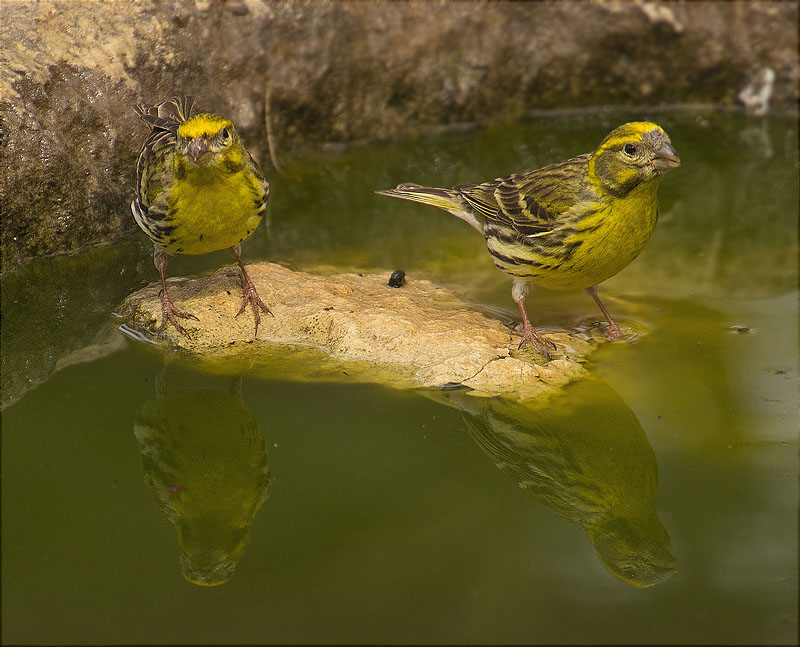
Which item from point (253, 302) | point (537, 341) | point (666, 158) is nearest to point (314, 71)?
point (253, 302)

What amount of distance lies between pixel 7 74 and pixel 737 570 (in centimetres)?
530

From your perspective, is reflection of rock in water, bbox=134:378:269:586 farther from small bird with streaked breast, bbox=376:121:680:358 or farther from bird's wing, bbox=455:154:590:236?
bird's wing, bbox=455:154:590:236

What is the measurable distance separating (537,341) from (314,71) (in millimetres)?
3808

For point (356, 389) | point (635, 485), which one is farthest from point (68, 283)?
point (635, 485)

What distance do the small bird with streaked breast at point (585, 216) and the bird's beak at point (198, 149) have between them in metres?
1.90

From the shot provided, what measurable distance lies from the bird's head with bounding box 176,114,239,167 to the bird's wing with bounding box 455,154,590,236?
1.74m

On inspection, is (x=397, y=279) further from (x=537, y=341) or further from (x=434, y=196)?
(x=537, y=341)

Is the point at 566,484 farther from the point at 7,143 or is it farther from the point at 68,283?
the point at 7,143

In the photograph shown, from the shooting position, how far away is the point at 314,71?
7996 mm

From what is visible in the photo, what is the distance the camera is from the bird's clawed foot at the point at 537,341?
212 inches

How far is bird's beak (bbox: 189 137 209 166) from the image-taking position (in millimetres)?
4863

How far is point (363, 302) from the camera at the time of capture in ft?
18.9

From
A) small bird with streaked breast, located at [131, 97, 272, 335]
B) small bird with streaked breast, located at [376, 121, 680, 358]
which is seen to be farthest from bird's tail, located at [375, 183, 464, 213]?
small bird with streaked breast, located at [131, 97, 272, 335]

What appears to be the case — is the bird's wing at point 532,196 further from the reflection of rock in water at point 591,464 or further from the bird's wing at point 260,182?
the bird's wing at point 260,182
